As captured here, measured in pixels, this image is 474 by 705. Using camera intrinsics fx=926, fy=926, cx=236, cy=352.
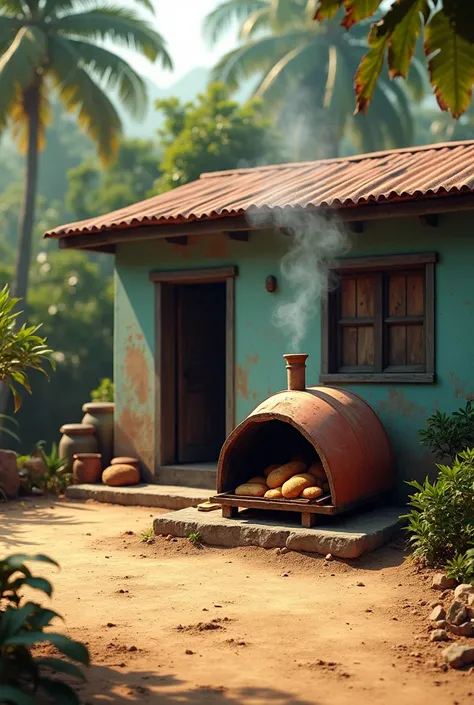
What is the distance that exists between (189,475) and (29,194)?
12.9 m

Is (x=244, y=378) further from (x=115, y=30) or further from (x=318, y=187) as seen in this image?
(x=115, y=30)

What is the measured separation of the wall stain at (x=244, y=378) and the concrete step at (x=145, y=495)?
1.11 metres

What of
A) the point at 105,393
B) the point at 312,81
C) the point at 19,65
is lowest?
the point at 105,393

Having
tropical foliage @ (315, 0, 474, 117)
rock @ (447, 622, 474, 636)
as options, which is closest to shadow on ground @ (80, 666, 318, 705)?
rock @ (447, 622, 474, 636)

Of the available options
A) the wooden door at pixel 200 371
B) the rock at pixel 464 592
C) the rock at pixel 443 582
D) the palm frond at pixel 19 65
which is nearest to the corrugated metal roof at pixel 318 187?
the wooden door at pixel 200 371

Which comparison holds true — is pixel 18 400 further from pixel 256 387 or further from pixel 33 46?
pixel 33 46

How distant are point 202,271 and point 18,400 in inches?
97.7

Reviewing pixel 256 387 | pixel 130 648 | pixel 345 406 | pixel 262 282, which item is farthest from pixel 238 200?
pixel 130 648

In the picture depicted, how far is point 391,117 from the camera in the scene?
1125 inches

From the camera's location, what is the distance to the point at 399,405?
28.9 ft

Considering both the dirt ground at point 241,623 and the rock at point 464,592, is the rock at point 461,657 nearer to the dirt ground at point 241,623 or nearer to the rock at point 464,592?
the dirt ground at point 241,623

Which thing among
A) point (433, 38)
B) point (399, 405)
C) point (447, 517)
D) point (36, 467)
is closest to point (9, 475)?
point (36, 467)

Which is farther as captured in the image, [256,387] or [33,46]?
[33,46]

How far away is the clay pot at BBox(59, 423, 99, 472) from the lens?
10.9m
